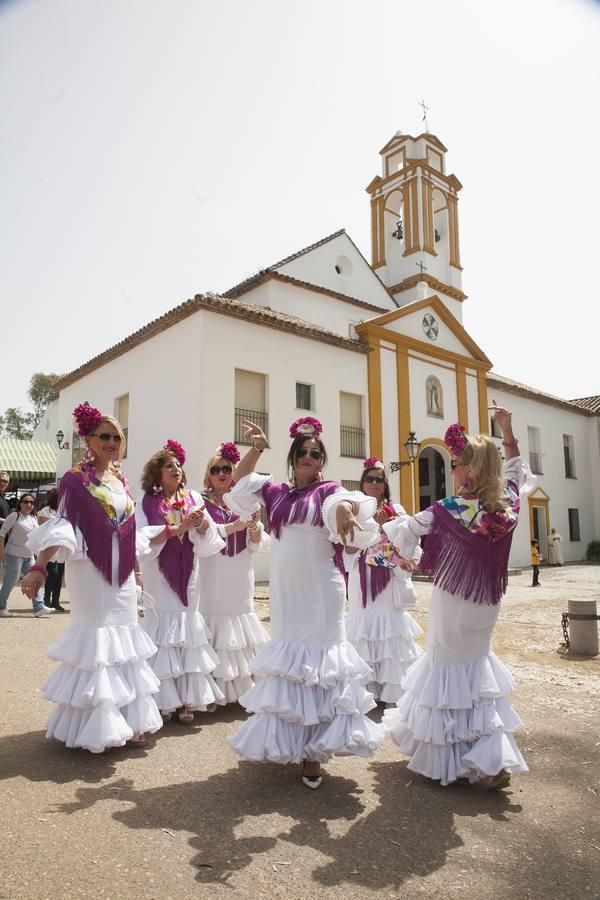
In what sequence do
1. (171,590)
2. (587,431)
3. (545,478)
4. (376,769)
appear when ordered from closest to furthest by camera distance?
(376,769) → (171,590) → (545,478) → (587,431)

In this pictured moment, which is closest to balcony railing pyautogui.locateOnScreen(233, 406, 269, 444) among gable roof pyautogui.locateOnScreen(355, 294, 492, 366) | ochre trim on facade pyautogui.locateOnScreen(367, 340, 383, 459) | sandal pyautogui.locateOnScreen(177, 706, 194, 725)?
ochre trim on facade pyautogui.locateOnScreen(367, 340, 383, 459)

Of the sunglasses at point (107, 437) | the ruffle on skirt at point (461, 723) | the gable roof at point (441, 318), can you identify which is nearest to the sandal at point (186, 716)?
the ruffle on skirt at point (461, 723)

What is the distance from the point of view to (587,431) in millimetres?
29219

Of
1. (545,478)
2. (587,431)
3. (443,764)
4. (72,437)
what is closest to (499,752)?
(443,764)

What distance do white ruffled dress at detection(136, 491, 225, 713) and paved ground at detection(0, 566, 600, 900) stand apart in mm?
233

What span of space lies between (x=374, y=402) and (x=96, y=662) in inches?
621

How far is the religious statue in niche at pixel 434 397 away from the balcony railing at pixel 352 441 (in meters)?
3.57

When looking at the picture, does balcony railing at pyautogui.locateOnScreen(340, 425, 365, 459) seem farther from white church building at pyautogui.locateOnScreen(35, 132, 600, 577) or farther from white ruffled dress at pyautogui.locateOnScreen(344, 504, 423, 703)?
white ruffled dress at pyautogui.locateOnScreen(344, 504, 423, 703)

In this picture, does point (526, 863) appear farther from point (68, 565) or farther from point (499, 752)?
point (68, 565)

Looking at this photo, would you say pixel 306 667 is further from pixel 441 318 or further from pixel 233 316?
pixel 441 318

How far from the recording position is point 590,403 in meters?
30.9

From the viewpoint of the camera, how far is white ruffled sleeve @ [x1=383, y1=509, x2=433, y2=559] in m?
3.39

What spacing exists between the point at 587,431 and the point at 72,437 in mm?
23545

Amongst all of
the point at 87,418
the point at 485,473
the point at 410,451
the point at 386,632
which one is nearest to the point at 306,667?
the point at 485,473
